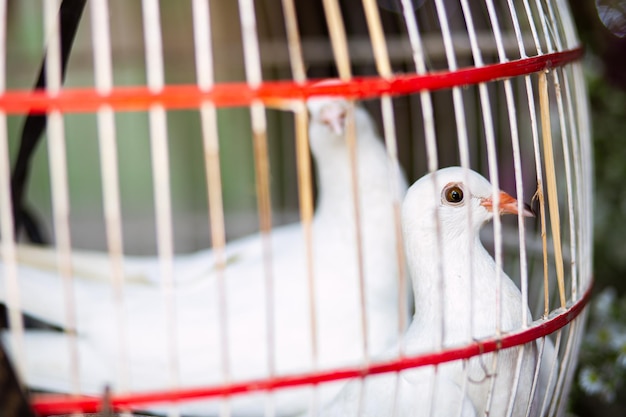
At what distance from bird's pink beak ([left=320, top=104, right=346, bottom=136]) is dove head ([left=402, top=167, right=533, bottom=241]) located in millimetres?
266

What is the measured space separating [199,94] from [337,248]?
21.0 inches

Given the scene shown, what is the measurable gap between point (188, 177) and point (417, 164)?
0.56 m

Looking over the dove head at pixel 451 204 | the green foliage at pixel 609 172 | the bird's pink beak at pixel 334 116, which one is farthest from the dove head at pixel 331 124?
the green foliage at pixel 609 172

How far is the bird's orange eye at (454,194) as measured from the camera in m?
0.70

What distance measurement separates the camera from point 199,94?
20.1 inches

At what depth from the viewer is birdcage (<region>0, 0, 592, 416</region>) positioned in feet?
1.75

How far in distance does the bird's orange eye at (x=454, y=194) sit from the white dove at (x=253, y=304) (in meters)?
0.17

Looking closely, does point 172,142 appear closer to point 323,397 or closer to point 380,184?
point 380,184

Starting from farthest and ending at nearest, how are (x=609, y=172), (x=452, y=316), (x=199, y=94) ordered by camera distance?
1. (x=609, y=172)
2. (x=452, y=316)
3. (x=199, y=94)

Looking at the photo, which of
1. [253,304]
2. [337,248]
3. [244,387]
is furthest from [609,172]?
[244,387]

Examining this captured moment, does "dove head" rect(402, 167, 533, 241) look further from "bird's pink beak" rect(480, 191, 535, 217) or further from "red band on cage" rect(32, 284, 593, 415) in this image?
"red band on cage" rect(32, 284, 593, 415)

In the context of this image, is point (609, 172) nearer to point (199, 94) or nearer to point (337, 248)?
point (337, 248)

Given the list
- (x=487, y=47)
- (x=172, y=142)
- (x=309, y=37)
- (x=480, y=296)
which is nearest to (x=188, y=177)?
(x=172, y=142)

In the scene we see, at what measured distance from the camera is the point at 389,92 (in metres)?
0.54
